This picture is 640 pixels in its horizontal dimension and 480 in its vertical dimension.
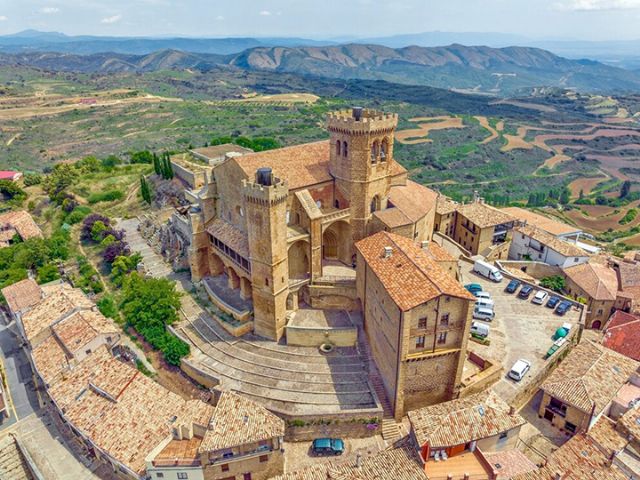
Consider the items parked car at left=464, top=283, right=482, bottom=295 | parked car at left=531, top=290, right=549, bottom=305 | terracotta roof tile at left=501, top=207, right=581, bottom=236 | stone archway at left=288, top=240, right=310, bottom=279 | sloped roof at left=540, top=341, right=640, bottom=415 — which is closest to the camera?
sloped roof at left=540, top=341, right=640, bottom=415

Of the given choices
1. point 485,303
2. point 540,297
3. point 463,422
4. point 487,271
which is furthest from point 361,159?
point 540,297

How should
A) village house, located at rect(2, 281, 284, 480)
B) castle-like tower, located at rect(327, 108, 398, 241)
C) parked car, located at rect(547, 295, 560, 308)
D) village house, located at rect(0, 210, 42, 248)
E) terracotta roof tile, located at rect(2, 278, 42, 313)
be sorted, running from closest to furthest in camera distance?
village house, located at rect(2, 281, 284, 480)
castle-like tower, located at rect(327, 108, 398, 241)
terracotta roof tile, located at rect(2, 278, 42, 313)
parked car, located at rect(547, 295, 560, 308)
village house, located at rect(0, 210, 42, 248)

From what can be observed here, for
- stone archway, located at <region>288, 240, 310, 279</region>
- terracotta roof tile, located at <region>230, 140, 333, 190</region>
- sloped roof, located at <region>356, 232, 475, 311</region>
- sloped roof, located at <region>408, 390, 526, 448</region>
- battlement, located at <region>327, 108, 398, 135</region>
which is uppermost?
battlement, located at <region>327, 108, 398, 135</region>

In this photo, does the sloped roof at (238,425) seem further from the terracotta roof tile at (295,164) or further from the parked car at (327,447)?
the terracotta roof tile at (295,164)

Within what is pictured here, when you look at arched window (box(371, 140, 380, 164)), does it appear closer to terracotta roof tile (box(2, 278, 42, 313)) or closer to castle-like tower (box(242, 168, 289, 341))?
castle-like tower (box(242, 168, 289, 341))

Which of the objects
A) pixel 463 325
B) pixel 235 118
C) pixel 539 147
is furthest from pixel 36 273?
pixel 539 147

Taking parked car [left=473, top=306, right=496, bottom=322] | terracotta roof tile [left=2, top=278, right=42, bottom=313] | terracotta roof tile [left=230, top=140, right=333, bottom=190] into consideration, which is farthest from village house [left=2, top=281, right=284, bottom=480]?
parked car [left=473, top=306, right=496, bottom=322]

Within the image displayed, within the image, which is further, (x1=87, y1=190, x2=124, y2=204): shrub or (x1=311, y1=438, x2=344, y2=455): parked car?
(x1=87, y1=190, x2=124, y2=204): shrub

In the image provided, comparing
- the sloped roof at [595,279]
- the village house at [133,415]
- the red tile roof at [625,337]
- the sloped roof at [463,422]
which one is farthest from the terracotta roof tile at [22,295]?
the sloped roof at [595,279]

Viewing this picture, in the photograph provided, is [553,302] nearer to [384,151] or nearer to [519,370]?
[519,370]
